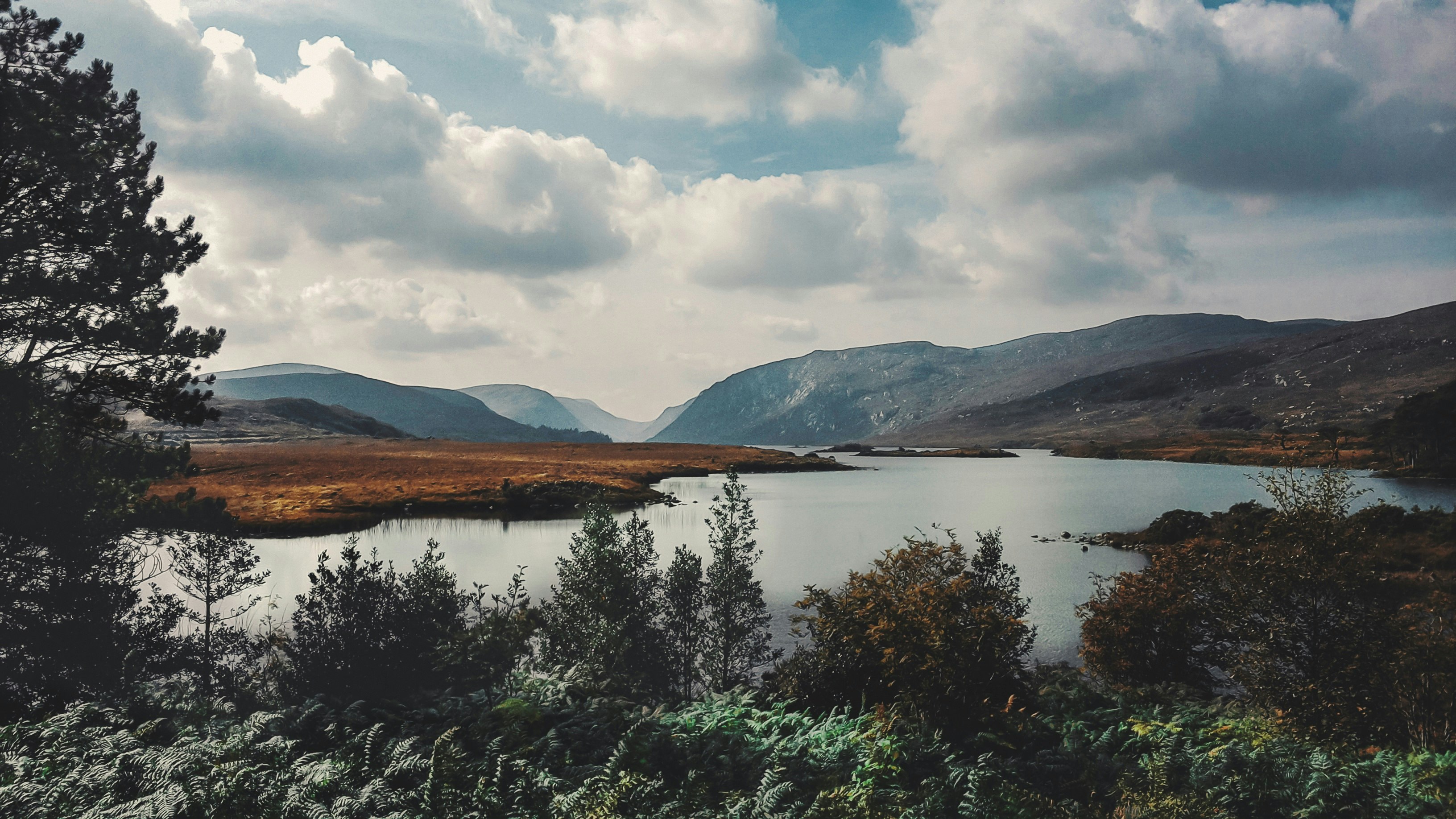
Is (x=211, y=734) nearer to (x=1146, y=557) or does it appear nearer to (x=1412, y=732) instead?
(x=1412, y=732)

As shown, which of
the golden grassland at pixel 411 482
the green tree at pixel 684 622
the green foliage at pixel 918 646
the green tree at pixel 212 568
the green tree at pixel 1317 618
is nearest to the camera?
the green tree at pixel 1317 618

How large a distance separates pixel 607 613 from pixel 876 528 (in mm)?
41031

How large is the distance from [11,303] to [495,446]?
175m

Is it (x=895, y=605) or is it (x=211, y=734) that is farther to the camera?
→ (x=895, y=605)

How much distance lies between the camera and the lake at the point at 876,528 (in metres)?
35.8

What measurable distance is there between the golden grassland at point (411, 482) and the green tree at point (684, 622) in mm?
3478

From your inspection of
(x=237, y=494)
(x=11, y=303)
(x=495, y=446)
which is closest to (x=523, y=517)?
(x=237, y=494)

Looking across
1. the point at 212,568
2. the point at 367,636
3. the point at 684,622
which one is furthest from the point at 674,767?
the point at 212,568

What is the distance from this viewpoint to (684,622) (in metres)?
21.8

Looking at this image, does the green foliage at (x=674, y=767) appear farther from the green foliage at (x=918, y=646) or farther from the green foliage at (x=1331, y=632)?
the green foliage at (x=918, y=646)

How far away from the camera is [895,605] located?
563 inches

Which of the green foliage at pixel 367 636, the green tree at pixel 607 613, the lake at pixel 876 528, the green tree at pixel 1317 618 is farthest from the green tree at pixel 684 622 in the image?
the green tree at pixel 1317 618

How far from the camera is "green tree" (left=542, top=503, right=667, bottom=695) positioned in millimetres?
18062

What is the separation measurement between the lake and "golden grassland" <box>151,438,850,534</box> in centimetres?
523
